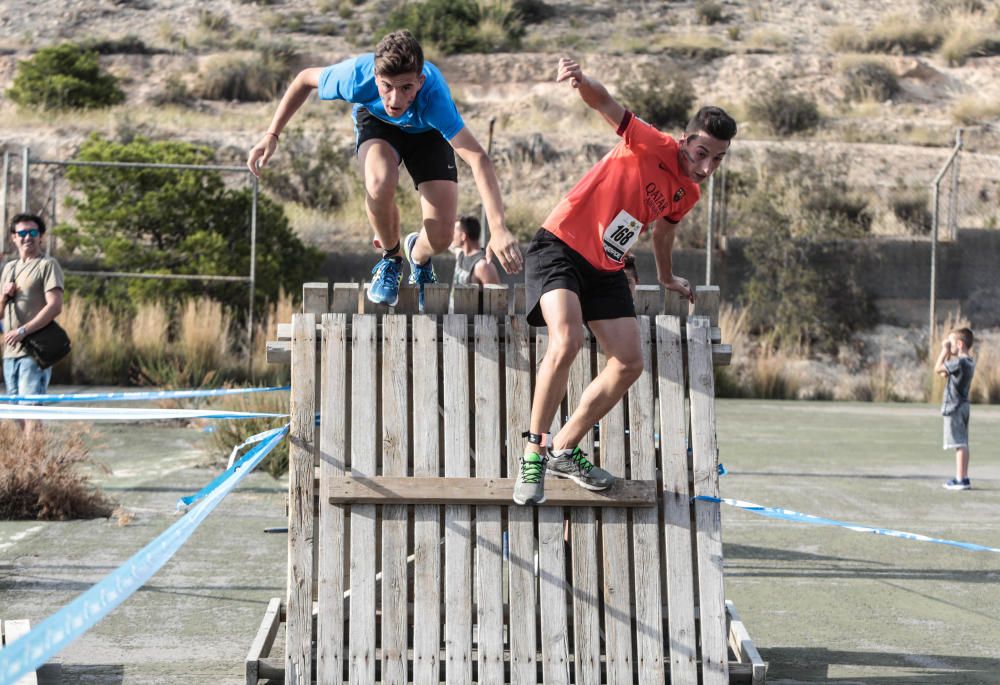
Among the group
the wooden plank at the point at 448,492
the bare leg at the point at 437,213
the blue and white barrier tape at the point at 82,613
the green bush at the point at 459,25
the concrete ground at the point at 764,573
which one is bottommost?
the concrete ground at the point at 764,573

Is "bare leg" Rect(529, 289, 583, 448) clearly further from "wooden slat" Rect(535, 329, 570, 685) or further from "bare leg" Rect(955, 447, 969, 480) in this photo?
"bare leg" Rect(955, 447, 969, 480)

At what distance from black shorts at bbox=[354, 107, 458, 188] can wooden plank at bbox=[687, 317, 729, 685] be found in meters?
1.45

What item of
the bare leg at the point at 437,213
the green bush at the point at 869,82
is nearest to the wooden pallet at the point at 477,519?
the bare leg at the point at 437,213

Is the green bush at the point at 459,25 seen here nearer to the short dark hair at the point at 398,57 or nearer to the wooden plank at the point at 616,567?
the short dark hair at the point at 398,57

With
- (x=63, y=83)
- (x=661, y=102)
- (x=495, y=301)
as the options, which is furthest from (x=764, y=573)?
(x=63, y=83)

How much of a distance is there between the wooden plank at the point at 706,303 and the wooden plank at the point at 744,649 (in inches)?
48.9

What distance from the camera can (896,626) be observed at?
6.49 metres

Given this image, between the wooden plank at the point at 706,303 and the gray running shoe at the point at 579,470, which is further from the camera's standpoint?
the wooden plank at the point at 706,303

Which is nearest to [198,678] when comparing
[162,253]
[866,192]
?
[162,253]

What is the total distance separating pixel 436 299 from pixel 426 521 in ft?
3.02

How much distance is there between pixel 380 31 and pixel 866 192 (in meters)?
16.8

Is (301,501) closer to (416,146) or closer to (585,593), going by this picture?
(585,593)

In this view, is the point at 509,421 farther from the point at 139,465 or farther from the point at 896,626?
the point at 139,465

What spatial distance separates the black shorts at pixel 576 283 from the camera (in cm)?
532
